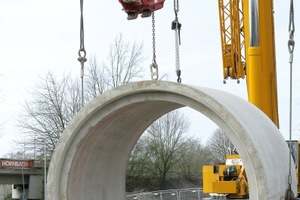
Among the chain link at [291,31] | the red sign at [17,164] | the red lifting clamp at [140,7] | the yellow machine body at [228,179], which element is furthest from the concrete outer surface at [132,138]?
the red sign at [17,164]

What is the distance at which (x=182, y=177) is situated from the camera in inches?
1921

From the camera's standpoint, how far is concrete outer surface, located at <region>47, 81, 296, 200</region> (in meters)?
5.34

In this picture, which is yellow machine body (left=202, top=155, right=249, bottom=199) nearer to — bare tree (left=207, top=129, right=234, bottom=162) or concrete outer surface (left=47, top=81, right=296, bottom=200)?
concrete outer surface (left=47, top=81, right=296, bottom=200)

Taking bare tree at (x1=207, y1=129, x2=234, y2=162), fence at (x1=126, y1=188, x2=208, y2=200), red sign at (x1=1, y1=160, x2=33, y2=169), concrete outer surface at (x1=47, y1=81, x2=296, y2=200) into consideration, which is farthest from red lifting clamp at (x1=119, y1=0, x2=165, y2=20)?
bare tree at (x1=207, y1=129, x2=234, y2=162)

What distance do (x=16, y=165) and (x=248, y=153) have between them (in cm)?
3796

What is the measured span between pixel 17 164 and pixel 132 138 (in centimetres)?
3566

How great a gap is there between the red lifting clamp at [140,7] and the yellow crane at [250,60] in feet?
7.16

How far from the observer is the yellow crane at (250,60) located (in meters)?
9.94

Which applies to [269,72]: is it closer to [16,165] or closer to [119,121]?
[119,121]

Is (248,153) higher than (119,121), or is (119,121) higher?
(119,121)

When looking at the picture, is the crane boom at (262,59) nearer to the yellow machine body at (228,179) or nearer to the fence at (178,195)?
the yellow machine body at (228,179)

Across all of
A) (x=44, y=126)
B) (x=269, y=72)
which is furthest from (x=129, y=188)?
(x=269, y=72)

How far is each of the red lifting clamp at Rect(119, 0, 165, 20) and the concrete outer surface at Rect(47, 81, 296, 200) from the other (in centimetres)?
211

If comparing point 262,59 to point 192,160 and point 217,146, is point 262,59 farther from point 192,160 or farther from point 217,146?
point 217,146
